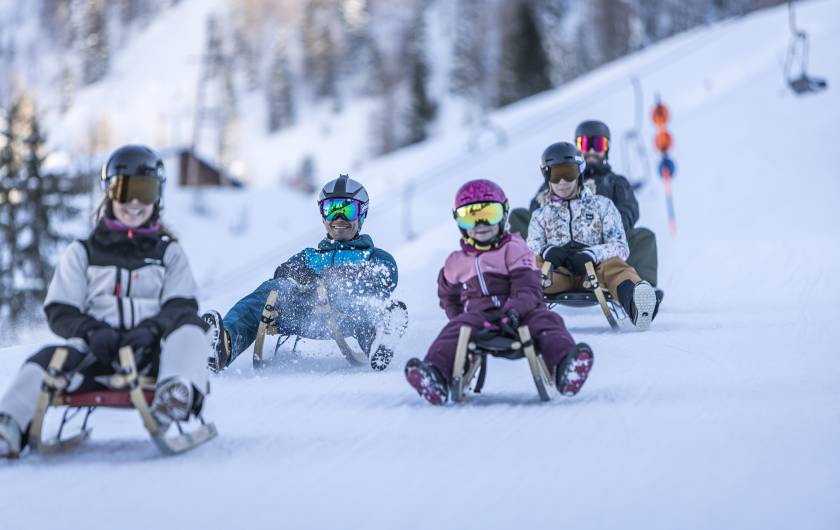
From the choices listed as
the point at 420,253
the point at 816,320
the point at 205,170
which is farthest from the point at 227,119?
the point at 816,320

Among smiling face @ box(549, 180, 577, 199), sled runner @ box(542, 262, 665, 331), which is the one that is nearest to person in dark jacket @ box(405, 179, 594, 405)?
sled runner @ box(542, 262, 665, 331)

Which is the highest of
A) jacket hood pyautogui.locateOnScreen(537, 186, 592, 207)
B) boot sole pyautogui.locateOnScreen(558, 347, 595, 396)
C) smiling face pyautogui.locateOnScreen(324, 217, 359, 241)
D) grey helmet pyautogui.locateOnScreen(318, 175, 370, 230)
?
grey helmet pyautogui.locateOnScreen(318, 175, 370, 230)

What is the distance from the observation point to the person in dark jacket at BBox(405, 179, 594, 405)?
475 centimetres

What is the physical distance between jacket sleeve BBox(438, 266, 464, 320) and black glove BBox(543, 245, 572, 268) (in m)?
2.18

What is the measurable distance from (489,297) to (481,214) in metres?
0.46

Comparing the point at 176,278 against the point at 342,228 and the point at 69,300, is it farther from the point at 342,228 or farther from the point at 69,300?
the point at 342,228

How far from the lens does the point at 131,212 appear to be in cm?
436

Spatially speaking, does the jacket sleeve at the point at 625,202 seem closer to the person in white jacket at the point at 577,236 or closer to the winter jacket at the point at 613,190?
the winter jacket at the point at 613,190

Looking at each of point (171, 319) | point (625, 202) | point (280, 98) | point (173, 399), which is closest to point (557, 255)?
point (625, 202)

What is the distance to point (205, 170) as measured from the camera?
52500mm

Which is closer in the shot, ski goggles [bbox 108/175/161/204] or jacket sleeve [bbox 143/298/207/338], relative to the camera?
jacket sleeve [bbox 143/298/207/338]

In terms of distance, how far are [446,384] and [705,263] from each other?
7917 mm

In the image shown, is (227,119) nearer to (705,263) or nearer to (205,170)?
(205,170)

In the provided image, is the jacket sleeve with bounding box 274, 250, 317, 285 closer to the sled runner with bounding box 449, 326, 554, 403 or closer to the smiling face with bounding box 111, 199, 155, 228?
A: the sled runner with bounding box 449, 326, 554, 403
